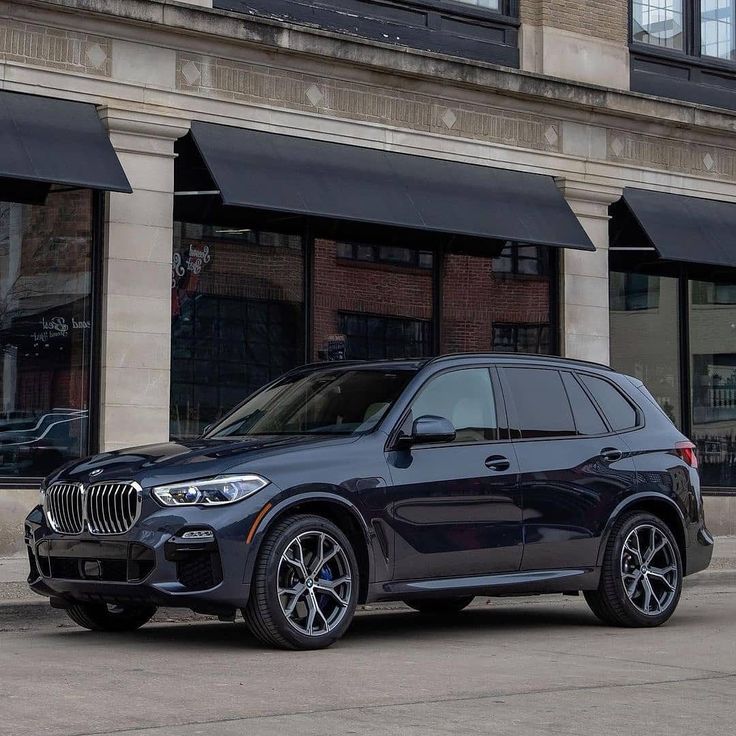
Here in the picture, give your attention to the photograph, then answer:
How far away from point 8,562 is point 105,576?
5983mm

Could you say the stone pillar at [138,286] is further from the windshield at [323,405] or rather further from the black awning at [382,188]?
the windshield at [323,405]

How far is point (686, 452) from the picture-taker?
1070 centimetres

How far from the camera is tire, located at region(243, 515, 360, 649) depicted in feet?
27.6

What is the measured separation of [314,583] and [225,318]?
8.26 metres

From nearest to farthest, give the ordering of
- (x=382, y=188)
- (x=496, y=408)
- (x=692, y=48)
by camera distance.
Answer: (x=496, y=408), (x=382, y=188), (x=692, y=48)

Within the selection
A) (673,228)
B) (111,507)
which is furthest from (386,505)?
(673,228)

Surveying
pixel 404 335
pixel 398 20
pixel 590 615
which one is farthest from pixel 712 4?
pixel 590 615

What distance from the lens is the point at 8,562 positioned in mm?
14258

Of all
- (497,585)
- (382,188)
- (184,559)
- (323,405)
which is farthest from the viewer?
(382,188)

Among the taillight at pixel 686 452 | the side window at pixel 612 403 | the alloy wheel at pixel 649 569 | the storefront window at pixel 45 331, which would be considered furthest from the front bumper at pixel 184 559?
the storefront window at pixel 45 331


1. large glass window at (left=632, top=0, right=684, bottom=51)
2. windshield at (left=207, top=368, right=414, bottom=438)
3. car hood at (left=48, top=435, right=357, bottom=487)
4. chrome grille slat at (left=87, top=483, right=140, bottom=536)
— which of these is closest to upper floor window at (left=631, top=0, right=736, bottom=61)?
large glass window at (left=632, top=0, right=684, bottom=51)

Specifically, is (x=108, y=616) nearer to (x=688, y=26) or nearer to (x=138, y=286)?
(x=138, y=286)

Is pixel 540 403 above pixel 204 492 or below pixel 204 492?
above

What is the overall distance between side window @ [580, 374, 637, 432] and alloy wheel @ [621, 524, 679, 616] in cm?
74
